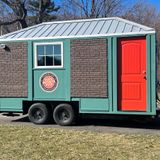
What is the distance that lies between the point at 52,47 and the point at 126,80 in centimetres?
243

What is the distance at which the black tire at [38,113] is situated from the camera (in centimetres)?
1290

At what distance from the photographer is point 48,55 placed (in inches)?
503

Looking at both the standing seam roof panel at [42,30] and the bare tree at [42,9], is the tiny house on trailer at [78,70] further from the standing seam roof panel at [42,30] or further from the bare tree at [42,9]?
the bare tree at [42,9]

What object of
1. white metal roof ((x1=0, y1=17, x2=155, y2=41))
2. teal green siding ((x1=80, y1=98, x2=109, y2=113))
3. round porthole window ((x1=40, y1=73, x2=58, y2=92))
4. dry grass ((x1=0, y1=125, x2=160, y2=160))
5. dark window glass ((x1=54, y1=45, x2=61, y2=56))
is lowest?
dry grass ((x1=0, y1=125, x2=160, y2=160))

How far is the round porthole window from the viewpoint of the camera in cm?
1276

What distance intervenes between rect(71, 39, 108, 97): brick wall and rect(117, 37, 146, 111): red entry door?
458 mm

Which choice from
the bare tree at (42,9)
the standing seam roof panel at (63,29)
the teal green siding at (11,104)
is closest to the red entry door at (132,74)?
the standing seam roof panel at (63,29)

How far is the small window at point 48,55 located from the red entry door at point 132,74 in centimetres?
182

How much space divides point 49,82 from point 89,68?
1.32 m

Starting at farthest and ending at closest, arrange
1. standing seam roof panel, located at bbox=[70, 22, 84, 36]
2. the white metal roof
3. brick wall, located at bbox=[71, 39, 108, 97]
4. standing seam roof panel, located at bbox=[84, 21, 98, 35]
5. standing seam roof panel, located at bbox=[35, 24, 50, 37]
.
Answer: standing seam roof panel, located at bbox=[35, 24, 50, 37] < standing seam roof panel, located at bbox=[70, 22, 84, 36] < standing seam roof panel, located at bbox=[84, 21, 98, 35] < brick wall, located at bbox=[71, 39, 108, 97] < the white metal roof

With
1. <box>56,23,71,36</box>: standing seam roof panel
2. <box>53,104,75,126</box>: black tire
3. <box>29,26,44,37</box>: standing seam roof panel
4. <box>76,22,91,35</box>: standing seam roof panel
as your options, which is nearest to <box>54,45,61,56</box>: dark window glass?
<box>56,23,71,36</box>: standing seam roof panel

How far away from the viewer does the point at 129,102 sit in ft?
39.2

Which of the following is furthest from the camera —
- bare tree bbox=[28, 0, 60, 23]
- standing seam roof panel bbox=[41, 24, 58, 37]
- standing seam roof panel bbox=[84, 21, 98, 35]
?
bare tree bbox=[28, 0, 60, 23]

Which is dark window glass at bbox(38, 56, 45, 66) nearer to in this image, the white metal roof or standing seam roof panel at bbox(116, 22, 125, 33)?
the white metal roof
